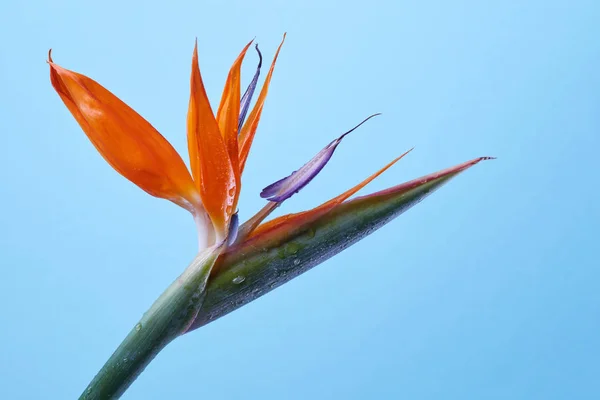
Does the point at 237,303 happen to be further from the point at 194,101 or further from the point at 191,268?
the point at 194,101

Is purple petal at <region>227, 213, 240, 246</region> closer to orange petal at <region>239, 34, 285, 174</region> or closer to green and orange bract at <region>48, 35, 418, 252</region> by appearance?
green and orange bract at <region>48, 35, 418, 252</region>

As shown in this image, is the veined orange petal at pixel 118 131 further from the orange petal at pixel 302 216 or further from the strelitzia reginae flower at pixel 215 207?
the orange petal at pixel 302 216

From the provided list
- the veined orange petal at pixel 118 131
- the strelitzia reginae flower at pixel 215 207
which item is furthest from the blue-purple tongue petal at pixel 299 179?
the veined orange petal at pixel 118 131

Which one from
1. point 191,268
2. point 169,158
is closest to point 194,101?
point 169,158

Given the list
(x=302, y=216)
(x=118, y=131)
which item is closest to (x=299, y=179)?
(x=302, y=216)

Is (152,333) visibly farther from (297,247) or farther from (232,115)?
(232,115)
